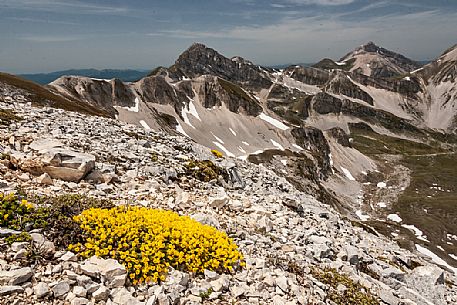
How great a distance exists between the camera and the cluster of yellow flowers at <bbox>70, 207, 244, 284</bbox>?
834cm

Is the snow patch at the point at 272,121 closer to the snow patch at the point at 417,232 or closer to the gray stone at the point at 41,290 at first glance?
the snow patch at the point at 417,232

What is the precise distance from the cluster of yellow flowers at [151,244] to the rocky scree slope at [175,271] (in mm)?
366

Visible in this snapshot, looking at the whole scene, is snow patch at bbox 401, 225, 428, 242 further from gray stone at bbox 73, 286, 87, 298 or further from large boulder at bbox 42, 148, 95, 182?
gray stone at bbox 73, 286, 87, 298

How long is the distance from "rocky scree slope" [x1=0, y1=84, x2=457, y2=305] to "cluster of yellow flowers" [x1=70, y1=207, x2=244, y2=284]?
366mm

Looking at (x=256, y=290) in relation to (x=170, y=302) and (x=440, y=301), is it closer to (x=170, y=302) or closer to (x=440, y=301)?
(x=170, y=302)

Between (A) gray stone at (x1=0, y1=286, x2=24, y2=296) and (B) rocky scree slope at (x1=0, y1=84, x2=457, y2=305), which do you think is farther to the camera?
(B) rocky scree slope at (x1=0, y1=84, x2=457, y2=305)

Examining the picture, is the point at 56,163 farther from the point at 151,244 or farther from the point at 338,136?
the point at 338,136

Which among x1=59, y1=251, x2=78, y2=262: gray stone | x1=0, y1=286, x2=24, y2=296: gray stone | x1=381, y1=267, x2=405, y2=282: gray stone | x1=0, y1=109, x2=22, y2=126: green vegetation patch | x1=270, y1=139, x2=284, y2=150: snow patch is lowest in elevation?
x1=270, y1=139, x2=284, y2=150: snow patch

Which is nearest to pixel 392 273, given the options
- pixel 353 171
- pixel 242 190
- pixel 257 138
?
pixel 242 190

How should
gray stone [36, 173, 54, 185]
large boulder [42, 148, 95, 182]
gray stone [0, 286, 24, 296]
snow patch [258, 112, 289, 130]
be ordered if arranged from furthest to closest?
snow patch [258, 112, 289, 130]
large boulder [42, 148, 95, 182]
gray stone [36, 173, 54, 185]
gray stone [0, 286, 24, 296]

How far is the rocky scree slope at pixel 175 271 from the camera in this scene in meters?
7.59

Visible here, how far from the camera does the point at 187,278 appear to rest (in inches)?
338

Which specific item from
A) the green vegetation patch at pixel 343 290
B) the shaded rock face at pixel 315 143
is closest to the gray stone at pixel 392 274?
the green vegetation patch at pixel 343 290

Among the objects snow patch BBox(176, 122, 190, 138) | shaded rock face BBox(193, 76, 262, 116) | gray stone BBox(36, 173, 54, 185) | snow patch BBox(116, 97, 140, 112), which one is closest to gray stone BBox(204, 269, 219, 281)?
gray stone BBox(36, 173, 54, 185)
